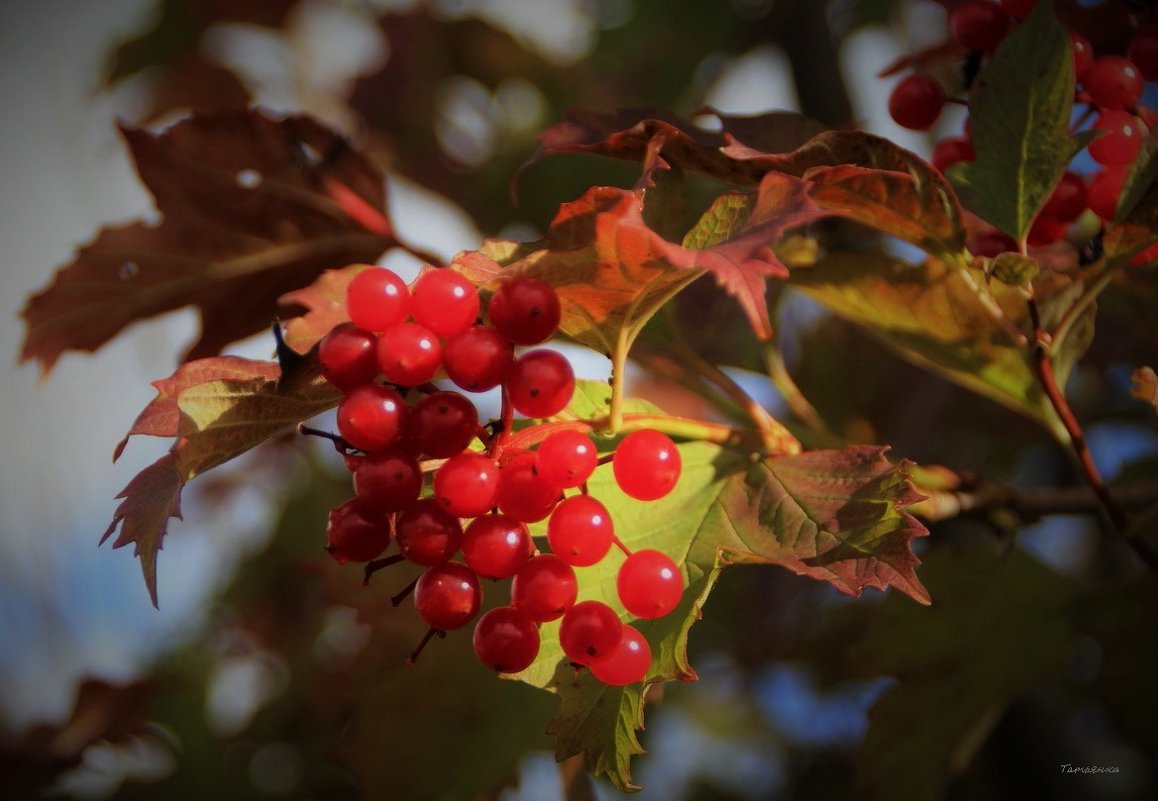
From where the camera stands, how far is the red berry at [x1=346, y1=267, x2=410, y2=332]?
17.5 inches

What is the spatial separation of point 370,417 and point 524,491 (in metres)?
0.08

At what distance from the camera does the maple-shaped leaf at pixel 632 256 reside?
39 centimetres

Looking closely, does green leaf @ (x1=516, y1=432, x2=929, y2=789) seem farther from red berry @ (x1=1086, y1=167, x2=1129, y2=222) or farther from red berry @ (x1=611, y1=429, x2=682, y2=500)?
red berry @ (x1=1086, y1=167, x2=1129, y2=222)

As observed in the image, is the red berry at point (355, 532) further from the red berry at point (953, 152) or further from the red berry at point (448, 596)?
the red berry at point (953, 152)

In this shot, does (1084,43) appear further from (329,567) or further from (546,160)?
(329,567)

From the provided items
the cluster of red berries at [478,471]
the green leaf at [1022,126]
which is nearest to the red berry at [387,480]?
the cluster of red berries at [478,471]

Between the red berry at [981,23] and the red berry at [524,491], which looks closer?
the red berry at [524,491]

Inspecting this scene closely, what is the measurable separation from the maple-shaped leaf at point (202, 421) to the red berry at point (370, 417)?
0.04m

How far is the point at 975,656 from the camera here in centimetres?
78

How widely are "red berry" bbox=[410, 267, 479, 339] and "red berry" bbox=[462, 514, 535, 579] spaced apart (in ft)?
0.30

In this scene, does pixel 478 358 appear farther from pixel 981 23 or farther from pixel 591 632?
pixel 981 23

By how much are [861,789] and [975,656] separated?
5.7 inches

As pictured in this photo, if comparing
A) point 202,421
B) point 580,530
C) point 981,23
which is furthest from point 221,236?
point 981,23

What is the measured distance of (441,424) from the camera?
426 mm
